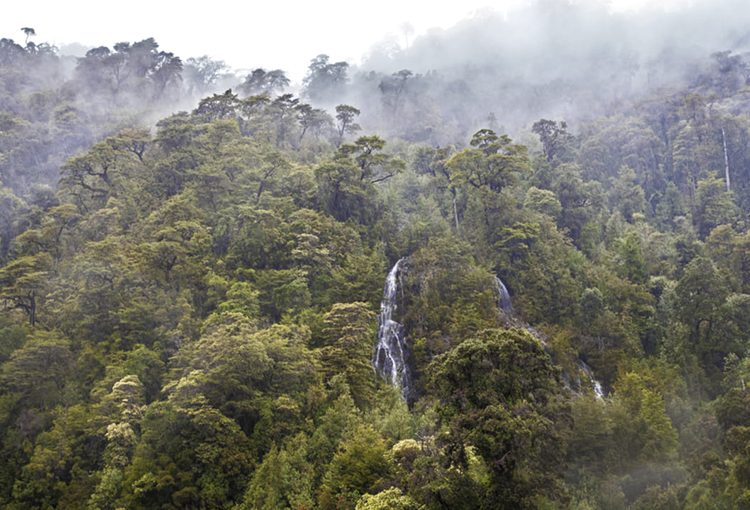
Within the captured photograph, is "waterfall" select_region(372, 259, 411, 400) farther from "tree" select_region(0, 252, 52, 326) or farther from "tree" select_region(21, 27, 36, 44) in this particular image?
"tree" select_region(21, 27, 36, 44)

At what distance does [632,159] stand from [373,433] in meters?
49.4

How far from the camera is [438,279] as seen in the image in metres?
29.0

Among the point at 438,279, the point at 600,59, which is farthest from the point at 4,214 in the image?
the point at 600,59

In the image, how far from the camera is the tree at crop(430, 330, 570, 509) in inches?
492

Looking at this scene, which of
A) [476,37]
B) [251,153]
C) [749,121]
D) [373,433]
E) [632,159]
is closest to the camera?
[373,433]

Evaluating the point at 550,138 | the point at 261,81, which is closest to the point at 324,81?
the point at 261,81

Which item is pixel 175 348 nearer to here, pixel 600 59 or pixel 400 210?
pixel 400 210

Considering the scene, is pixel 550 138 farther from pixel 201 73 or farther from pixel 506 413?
pixel 201 73

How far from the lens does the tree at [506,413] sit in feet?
41.0

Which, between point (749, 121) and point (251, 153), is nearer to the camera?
point (251, 153)

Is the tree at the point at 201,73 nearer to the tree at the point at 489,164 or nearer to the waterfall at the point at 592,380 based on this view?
the tree at the point at 489,164

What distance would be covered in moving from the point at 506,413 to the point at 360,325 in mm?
11675

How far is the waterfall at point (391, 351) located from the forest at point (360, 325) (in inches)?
5.4

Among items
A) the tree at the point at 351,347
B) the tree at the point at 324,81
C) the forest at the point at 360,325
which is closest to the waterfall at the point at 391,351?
the forest at the point at 360,325
